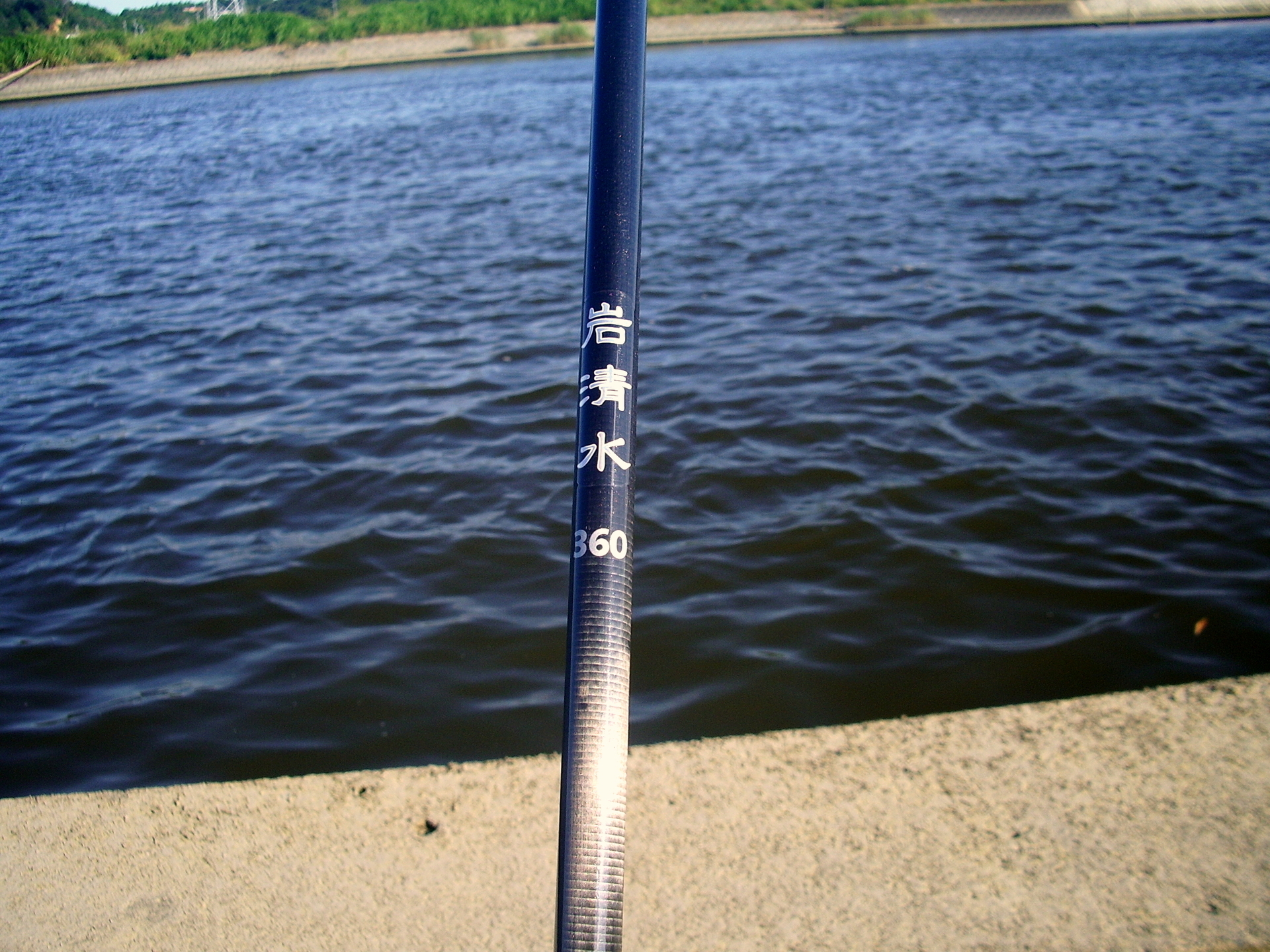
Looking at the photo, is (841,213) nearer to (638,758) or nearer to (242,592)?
(242,592)

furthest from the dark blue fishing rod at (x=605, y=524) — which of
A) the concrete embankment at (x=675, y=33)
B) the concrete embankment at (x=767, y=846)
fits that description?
the concrete embankment at (x=675, y=33)

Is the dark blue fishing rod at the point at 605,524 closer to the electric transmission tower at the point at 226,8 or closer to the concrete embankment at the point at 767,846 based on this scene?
the concrete embankment at the point at 767,846

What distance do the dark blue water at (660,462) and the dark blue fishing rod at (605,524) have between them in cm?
214

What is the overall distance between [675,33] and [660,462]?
2465 inches

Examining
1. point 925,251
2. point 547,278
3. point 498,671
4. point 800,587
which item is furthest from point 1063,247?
point 498,671

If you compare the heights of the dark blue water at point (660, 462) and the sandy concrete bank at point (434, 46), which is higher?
the sandy concrete bank at point (434, 46)

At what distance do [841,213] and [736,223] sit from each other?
1.07 m

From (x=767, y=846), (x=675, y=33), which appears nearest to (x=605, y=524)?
(x=767, y=846)

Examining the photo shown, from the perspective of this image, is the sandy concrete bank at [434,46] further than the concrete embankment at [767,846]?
Yes

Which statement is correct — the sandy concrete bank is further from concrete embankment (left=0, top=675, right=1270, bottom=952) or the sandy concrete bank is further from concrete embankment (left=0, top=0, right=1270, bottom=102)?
concrete embankment (left=0, top=675, right=1270, bottom=952)

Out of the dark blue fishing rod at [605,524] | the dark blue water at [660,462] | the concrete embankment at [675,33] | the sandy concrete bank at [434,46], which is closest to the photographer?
the dark blue fishing rod at [605,524]

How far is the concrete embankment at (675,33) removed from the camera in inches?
1652

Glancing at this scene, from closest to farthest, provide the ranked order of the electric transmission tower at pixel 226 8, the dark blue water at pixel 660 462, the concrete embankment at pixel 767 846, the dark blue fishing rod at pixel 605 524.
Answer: the dark blue fishing rod at pixel 605 524 < the concrete embankment at pixel 767 846 < the dark blue water at pixel 660 462 < the electric transmission tower at pixel 226 8

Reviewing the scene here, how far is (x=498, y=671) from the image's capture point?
331 centimetres
